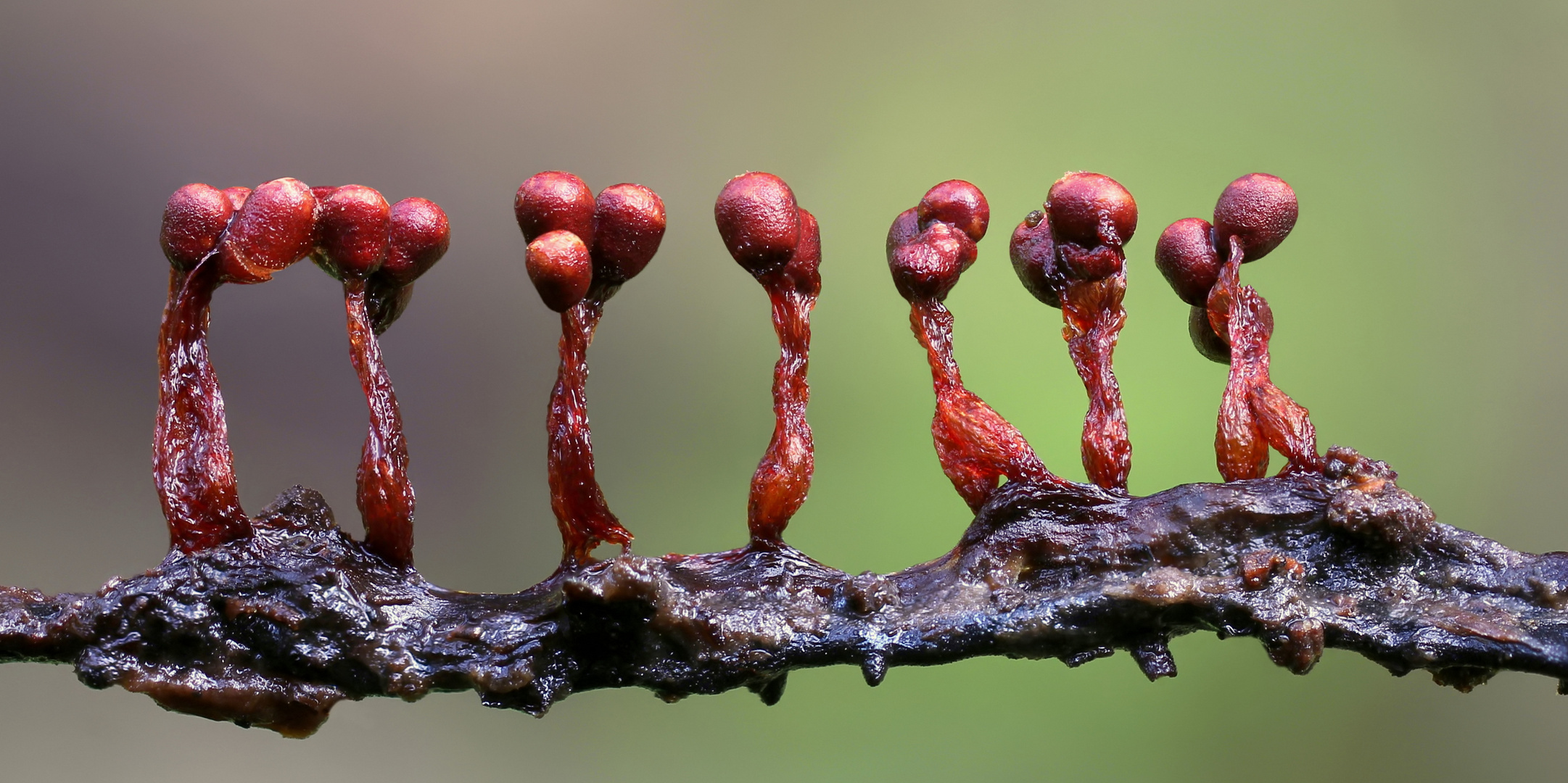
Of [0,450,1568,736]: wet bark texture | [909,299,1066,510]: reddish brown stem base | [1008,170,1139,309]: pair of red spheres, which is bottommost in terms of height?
[0,450,1568,736]: wet bark texture

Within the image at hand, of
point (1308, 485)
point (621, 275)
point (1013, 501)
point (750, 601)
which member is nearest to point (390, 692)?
point (750, 601)

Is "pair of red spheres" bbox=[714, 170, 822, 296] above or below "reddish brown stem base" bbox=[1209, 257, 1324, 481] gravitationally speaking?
above

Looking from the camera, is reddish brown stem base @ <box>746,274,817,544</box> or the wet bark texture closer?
the wet bark texture

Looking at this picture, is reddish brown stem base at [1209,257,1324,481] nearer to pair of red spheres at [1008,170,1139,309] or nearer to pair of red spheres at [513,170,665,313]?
pair of red spheres at [1008,170,1139,309]

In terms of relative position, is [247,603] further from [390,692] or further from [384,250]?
[384,250]

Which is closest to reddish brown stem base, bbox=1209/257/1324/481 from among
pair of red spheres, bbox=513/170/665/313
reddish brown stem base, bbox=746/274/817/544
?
reddish brown stem base, bbox=746/274/817/544

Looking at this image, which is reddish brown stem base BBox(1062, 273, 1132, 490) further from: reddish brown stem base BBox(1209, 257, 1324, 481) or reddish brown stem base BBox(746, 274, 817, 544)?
reddish brown stem base BBox(746, 274, 817, 544)

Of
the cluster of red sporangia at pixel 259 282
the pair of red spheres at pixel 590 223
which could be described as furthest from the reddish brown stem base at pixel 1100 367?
the cluster of red sporangia at pixel 259 282

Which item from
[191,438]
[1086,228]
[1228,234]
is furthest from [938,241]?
[191,438]

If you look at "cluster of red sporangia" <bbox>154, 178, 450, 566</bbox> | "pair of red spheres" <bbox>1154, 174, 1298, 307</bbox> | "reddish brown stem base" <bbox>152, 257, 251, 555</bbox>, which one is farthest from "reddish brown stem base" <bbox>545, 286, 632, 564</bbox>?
"pair of red spheres" <bbox>1154, 174, 1298, 307</bbox>
